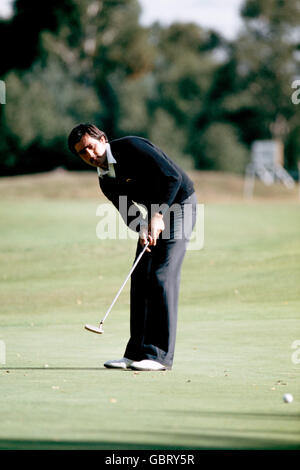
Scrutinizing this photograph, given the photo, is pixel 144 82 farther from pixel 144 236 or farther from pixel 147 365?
pixel 147 365

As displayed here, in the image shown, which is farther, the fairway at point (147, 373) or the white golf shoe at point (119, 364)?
the white golf shoe at point (119, 364)

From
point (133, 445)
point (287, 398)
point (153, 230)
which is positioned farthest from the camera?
point (153, 230)

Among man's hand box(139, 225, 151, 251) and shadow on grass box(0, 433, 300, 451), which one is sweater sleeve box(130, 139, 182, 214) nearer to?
man's hand box(139, 225, 151, 251)

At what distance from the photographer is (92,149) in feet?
21.9

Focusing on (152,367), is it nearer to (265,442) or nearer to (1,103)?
(265,442)

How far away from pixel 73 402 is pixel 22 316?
23.3 ft

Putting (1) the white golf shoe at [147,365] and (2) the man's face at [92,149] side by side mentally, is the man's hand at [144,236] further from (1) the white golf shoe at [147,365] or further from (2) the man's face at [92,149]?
(1) the white golf shoe at [147,365]

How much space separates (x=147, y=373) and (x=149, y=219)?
1229 millimetres

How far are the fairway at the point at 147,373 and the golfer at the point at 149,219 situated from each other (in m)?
0.33

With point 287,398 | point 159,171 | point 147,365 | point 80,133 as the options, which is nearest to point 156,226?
point 159,171

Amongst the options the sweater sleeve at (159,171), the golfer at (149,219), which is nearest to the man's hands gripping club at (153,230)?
the golfer at (149,219)

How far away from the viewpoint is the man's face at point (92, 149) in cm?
663

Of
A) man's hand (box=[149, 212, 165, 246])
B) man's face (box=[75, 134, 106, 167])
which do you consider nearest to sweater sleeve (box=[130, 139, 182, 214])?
man's hand (box=[149, 212, 165, 246])

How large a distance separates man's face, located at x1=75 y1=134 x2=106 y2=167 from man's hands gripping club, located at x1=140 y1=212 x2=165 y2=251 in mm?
604
